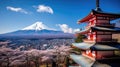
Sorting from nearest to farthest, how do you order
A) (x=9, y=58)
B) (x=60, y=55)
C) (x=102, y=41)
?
(x=102, y=41) < (x=9, y=58) < (x=60, y=55)

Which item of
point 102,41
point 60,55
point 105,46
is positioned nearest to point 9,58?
point 60,55

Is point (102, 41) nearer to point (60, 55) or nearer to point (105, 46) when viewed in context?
point (105, 46)

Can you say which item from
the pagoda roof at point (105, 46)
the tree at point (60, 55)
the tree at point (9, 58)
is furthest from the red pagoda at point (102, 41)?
the tree at point (9, 58)

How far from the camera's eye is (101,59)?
26.2ft

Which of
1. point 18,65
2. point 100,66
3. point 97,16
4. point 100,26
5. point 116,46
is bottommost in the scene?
point 18,65

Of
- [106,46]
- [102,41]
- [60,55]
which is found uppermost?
[102,41]

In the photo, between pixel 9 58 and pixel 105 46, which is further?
pixel 9 58

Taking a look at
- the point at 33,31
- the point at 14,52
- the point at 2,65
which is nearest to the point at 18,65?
the point at 2,65

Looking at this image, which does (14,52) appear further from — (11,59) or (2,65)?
(2,65)

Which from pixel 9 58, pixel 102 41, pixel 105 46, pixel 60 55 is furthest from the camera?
pixel 60 55

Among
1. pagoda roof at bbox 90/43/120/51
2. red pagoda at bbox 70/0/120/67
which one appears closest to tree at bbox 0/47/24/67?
red pagoda at bbox 70/0/120/67

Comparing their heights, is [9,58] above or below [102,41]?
below

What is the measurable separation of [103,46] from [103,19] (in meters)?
1.90

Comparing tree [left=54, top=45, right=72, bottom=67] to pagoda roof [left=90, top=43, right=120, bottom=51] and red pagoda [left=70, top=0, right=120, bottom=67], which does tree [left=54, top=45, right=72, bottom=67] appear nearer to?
red pagoda [left=70, top=0, right=120, bottom=67]
